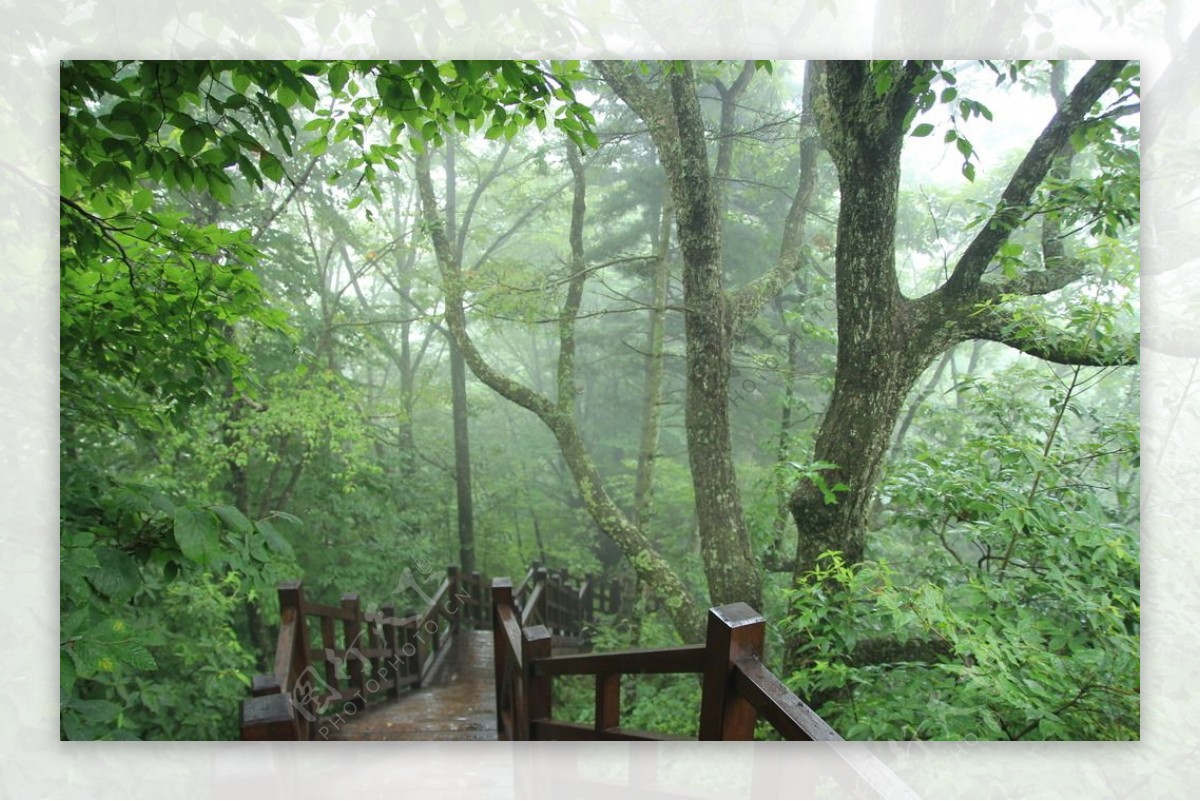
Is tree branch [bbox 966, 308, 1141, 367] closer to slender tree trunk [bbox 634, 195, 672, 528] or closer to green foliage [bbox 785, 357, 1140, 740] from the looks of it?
green foliage [bbox 785, 357, 1140, 740]

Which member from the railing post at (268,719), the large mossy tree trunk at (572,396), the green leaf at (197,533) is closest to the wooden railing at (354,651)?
the railing post at (268,719)

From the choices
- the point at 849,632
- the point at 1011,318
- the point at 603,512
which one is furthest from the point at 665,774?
the point at 1011,318

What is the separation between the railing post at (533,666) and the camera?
1.79 meters

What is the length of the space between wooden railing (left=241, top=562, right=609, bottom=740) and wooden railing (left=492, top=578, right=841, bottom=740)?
58 centimetres

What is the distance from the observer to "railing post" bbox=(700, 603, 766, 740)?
44.7 inches

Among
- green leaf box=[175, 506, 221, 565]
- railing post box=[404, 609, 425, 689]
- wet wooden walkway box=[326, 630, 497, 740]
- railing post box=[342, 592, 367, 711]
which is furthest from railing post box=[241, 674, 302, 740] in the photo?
railing post box=[404, 609, 425, 689]

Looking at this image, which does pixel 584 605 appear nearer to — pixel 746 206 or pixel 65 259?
pixel 746 206

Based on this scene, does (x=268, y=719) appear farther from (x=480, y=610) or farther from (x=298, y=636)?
(x=480, y=610)

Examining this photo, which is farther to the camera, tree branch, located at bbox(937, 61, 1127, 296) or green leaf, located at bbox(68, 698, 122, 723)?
tree branch, located at bbox(937, 61, 1127, 296)

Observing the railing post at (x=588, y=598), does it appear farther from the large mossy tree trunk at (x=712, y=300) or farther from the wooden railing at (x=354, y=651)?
the large mossy tree trunk at (x=712, y=300)

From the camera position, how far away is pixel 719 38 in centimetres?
187

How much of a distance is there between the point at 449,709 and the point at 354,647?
47 cm

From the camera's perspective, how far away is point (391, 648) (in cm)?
283

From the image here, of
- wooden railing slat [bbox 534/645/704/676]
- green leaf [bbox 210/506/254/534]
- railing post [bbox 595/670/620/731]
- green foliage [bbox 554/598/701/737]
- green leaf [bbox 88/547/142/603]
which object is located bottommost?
green foliage [bbox 554/598/701/737]
